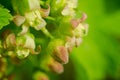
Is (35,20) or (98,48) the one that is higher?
(35,20)

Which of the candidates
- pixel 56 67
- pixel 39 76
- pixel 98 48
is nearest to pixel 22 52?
pixel 56 67

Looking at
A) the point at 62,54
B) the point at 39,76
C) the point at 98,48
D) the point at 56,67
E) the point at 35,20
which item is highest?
the point at 35,20

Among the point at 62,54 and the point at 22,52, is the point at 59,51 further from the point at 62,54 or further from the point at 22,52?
the point at 22,52

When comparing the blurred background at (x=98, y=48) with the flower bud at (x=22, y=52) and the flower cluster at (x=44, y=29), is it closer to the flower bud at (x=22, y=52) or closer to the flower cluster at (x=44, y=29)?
the flower cluster at (x=44, y=29)

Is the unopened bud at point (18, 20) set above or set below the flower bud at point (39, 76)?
above

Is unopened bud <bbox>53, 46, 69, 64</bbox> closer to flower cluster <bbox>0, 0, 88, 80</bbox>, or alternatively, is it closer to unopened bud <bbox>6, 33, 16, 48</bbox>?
flower cluster <bbox>0, 0, 88, 80</bbox>

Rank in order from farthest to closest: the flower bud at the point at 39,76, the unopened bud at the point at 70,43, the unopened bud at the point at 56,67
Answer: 1. the flower bud at the point at 39,76
2. the unopened bud at the point at 56,67
3. the unopened bud at the point at 70,43

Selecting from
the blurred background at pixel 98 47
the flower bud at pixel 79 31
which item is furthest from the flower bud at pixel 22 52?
the blurred background at pixel 98 47
